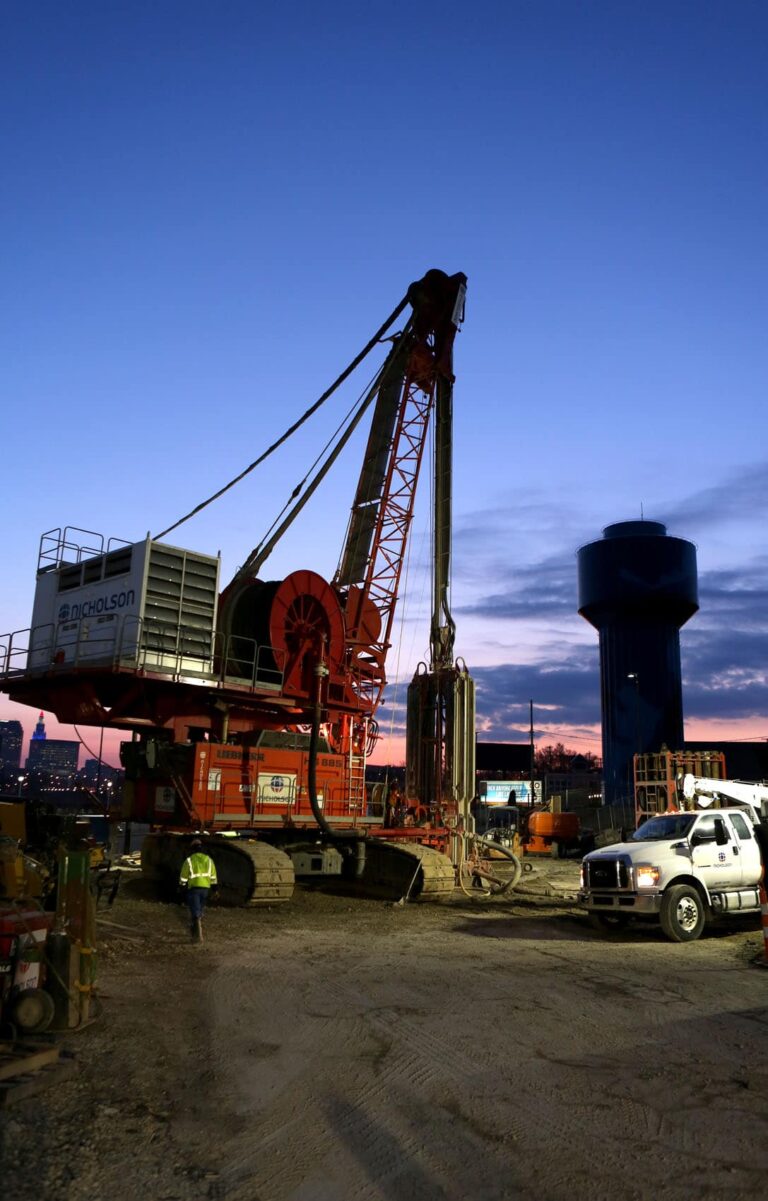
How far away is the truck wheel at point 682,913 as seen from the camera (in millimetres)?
14445

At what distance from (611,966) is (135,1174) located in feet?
27.5

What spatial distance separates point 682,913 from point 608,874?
1.32 metres

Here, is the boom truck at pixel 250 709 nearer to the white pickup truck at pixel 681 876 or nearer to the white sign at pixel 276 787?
the white sign at pixel 276 787

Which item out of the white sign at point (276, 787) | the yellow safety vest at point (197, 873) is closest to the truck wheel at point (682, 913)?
the yellow safety vest at point (197, 873)

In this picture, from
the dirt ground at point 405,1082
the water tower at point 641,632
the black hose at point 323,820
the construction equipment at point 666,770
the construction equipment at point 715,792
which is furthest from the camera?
the water tower at point 641,632

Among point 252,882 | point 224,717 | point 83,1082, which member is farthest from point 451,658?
point 83,1082

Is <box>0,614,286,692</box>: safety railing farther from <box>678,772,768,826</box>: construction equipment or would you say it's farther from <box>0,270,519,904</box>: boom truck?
<box>678,772,768,826</box>: construction equipment

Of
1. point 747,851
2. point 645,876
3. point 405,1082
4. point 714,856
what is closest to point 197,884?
point 645,876

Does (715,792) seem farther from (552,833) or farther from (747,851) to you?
(552,833)

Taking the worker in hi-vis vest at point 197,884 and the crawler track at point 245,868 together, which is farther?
the crawler track at point 245,868

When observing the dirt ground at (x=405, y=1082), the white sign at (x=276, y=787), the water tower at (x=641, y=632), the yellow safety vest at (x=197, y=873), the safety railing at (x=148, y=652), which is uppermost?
the water tower at (x=641, y=632)

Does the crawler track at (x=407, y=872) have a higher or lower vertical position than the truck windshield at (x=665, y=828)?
lower

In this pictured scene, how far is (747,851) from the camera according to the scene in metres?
15.7

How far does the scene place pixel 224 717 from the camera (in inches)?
772
